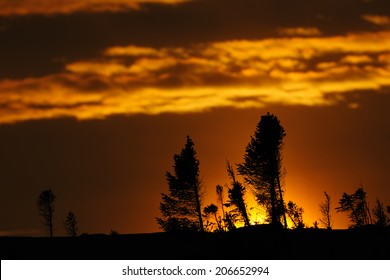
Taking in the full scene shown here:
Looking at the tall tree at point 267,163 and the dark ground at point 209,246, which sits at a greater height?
the tall tree at point 267,163

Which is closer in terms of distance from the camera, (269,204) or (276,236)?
(276,236)

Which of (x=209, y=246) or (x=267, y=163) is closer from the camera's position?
(x=209, y=246)

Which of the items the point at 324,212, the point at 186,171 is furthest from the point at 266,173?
the point at 324,212

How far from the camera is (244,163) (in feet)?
233

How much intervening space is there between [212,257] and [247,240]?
12.4 feet

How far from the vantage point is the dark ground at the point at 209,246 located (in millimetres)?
38250

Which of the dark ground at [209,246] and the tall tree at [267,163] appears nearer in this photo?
the dark ground at [209,246]

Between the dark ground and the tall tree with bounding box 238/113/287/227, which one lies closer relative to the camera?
the dark ground

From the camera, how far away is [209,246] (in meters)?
39.7

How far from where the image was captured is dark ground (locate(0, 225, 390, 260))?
125 feet
